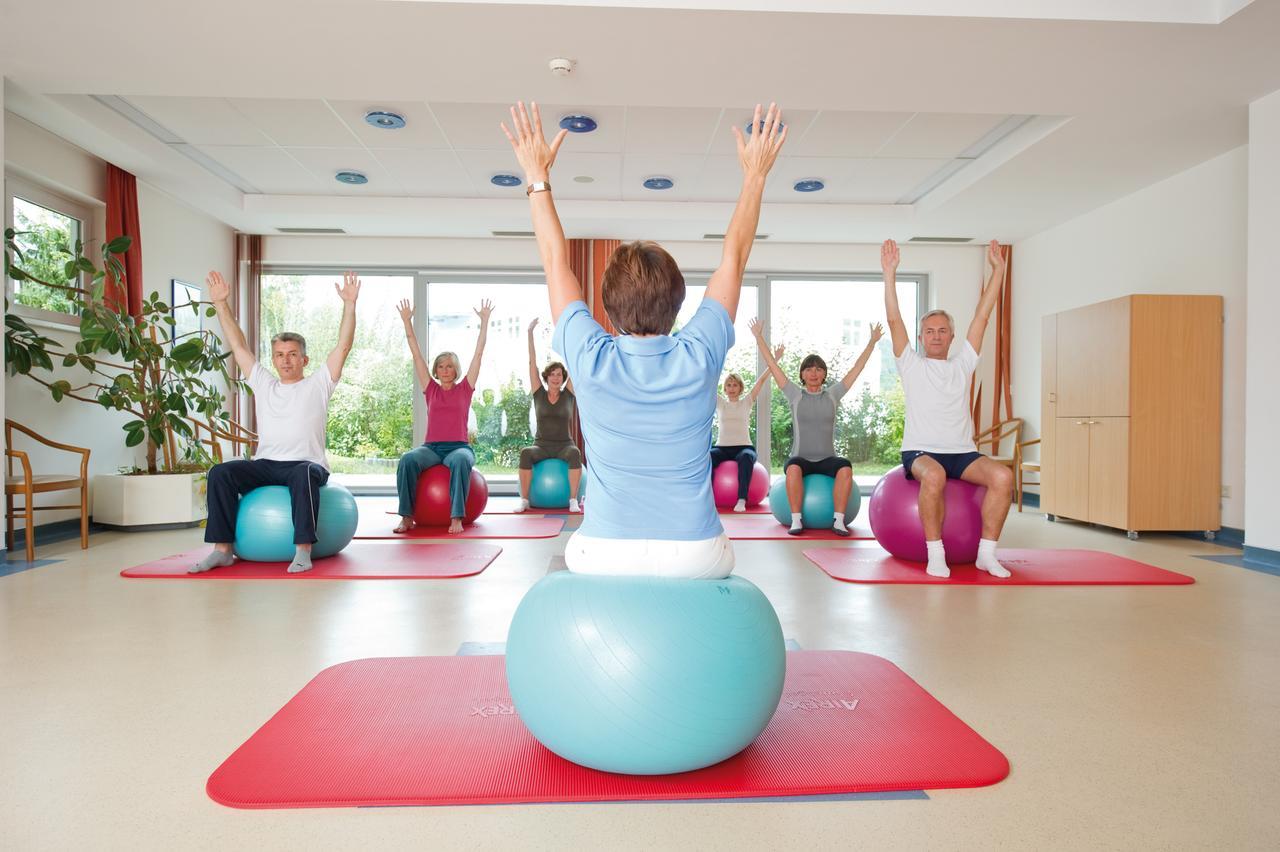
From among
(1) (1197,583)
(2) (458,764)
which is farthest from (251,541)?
(1) (1197,583)

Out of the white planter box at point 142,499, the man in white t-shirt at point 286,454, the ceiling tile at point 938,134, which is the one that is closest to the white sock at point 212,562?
the man in white t-shirt at point 286,454

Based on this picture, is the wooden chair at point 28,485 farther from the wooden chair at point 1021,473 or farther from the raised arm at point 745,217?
the wooden chair at point 1021,473

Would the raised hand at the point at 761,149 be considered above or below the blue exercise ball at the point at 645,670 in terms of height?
above

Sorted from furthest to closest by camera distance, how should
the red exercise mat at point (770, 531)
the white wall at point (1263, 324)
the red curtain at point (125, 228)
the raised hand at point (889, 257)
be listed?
the red curtain at point (125, 228)
the red exercise mat at point (770, 531)
the white wall at point (1263, 324)
the raised hand at point (889, 257)

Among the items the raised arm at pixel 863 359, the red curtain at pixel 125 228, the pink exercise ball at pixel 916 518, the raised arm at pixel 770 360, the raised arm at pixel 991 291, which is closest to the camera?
the raised arm at pixel 991 291

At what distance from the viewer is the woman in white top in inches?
264

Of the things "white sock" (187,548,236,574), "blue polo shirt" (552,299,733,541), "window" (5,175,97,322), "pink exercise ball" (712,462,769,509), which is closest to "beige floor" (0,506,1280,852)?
"white sock" (187,548,236,574)

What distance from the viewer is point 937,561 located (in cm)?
395

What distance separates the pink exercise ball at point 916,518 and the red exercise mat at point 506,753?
A: 194 centimetres

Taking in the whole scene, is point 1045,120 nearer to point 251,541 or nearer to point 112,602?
point 251,541

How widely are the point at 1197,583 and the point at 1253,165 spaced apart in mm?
2487

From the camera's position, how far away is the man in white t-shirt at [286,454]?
4.04m

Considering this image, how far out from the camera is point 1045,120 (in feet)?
17.0

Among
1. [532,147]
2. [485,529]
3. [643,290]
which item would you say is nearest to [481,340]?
[485,529]
